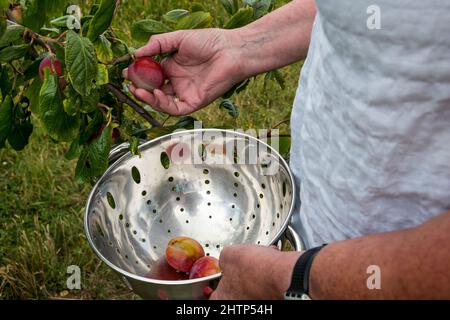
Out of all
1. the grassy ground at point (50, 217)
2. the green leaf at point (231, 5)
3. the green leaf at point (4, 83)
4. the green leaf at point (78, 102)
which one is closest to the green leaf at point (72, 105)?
the green leaf at point (78, 102)

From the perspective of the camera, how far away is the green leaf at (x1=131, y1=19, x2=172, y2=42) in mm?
1286

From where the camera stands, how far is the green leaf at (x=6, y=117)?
3.92 feet

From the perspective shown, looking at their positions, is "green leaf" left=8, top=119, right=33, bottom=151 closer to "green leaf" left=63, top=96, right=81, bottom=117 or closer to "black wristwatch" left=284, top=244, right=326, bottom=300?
"green leaf" left=63, top=96, right=81, bottom=117

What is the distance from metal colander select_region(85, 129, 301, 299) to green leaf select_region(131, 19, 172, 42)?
216mm

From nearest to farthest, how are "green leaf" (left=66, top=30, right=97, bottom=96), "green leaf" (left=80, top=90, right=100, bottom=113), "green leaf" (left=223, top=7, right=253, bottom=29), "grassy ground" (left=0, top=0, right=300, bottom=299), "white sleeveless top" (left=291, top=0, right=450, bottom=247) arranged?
"white sleeveless top" (left=291, top=0, right=450, bottom=247) < "green leaf" (left=66, top=30, right=97, bottom=96) < "green leaf" (left=80, top=90, right=100, bottom=113) < "green leaf" (left=223, top=7, right=253, bottom=29) < "grassy ground" (left=0, top=0, right=300, bottom=299)

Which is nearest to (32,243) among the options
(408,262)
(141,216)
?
(141,216)

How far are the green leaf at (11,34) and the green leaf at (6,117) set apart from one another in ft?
0.42

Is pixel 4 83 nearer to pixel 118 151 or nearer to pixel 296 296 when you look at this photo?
pixel 118 151

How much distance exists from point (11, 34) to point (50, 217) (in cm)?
120

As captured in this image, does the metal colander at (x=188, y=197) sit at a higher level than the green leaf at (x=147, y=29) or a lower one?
lower

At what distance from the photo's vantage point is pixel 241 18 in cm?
133

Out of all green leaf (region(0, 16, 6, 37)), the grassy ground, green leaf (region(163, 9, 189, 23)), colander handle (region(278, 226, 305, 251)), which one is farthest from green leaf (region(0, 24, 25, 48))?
the grassy ground

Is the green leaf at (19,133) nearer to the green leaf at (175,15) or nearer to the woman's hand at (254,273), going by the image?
the green leaf at (175,15)
